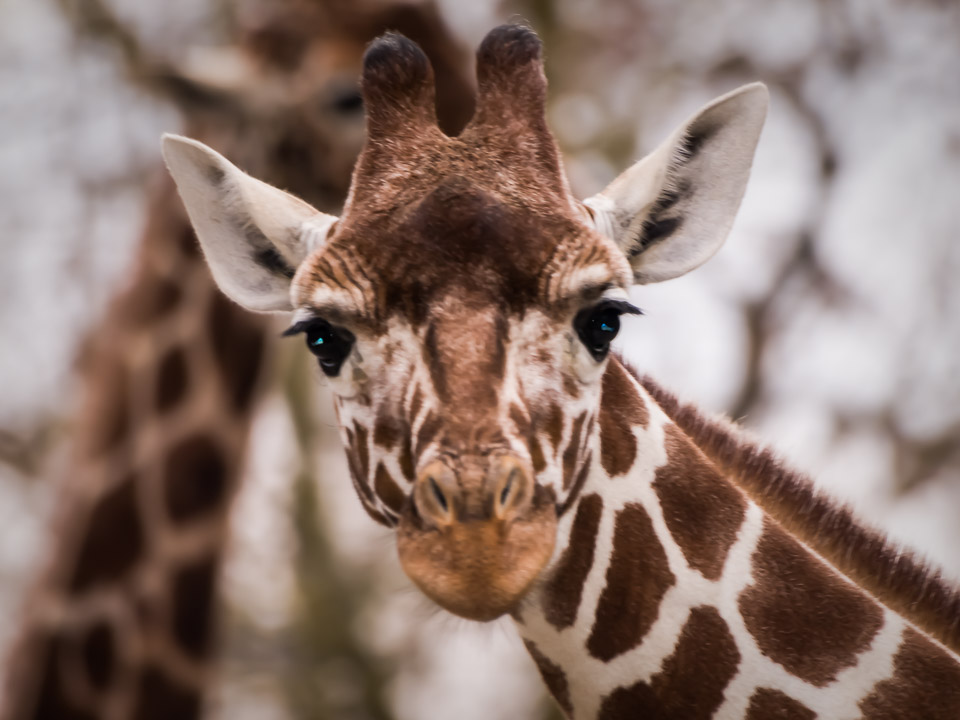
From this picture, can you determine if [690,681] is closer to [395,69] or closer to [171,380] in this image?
[395,69]

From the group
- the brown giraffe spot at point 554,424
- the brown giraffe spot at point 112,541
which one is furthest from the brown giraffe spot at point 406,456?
the brown giraffe spot at point 112,541

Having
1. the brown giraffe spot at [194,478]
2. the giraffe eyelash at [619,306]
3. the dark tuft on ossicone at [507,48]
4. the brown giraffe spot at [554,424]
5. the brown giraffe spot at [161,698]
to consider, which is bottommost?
the brown giraffe spot at [161,698]

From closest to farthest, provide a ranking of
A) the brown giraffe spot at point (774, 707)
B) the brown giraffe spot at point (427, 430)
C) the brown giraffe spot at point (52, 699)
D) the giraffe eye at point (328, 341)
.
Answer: the brown giraffe spot at point (427, 430), the giraffe eye at point (328, 341), the brown giraffe spot at point (774, 707), the brown giraffe spot at point (52, 699)

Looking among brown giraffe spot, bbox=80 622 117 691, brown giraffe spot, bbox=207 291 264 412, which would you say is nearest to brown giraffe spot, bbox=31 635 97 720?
brown giraffe spot, bbox=80 622 117 691

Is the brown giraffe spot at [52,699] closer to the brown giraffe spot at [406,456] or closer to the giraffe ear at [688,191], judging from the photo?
the brown giraffe spot at [406,456]

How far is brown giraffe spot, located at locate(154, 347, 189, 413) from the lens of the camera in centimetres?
598

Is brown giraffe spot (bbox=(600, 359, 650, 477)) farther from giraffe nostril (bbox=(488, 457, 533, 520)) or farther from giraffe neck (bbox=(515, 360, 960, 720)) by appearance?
giraffe nostril (bbox=(488, 457, 533, 520))

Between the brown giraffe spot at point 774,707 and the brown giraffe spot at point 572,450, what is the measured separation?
876mm

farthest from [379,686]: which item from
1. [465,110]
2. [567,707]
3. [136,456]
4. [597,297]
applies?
[597,297]

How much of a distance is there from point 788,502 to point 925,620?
1.82ft

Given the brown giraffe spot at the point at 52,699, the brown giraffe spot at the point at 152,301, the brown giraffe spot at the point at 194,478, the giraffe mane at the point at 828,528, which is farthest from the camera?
the brown giraffe spot at the point at 152,301

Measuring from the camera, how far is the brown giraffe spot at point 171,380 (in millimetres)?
5984

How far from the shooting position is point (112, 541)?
5.76m

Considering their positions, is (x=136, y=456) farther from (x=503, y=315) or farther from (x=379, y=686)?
(x=379, y=686)
